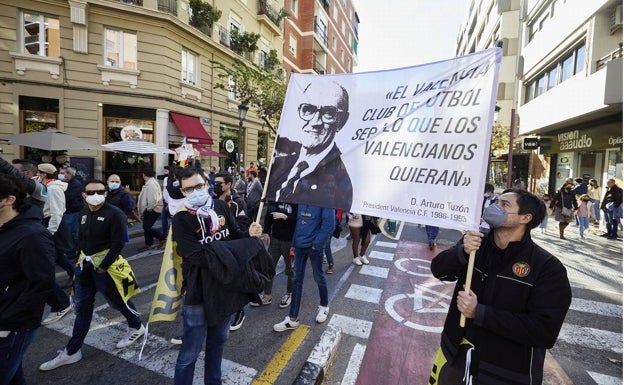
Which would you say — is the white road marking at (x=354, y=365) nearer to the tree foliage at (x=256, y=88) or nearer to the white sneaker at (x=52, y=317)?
the white sneaker at (x=52, y=317)

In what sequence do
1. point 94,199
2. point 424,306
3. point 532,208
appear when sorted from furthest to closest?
point 424,306 → point 94,199 → point 532,208

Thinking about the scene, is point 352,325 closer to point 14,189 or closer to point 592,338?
point 592,338

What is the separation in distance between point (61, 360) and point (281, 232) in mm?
2759

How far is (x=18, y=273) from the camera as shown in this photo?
2213mm

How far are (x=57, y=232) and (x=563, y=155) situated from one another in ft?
68.5

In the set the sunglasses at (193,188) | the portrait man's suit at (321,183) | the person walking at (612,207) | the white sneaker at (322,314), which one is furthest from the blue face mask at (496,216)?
the person walking at (612,207)

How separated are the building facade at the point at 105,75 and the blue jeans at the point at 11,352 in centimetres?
1252

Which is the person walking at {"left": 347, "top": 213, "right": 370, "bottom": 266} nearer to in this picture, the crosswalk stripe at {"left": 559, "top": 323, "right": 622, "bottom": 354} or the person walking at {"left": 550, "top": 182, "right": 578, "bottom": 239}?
the crosswalk stripe at {"left": 559, "top": 323, "right": 622, "bottom": 354}

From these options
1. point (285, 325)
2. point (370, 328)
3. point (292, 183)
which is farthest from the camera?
point (370, 328)

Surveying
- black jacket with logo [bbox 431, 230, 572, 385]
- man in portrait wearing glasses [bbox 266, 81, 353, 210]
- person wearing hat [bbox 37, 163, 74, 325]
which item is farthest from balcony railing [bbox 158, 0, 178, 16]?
black jacket with logo [bbox 431, 230, 572, 385]

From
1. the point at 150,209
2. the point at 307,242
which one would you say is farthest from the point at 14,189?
the point at 150,209

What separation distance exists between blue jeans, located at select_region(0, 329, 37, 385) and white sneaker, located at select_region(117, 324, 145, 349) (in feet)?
4.09

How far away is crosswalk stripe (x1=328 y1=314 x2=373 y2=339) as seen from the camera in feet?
13.1

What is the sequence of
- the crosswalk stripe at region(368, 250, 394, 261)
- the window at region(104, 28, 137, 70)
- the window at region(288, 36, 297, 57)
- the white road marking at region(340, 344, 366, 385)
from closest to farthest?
the white road marking at region(340, 344, 366, 385)
the crosswalk stripe at region(368, 250, 394, 261)
the window at region(104, 28, 137, 70)
the window at region(288, 36, 297, 57)
